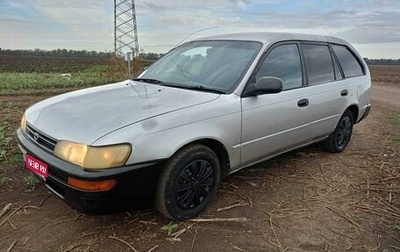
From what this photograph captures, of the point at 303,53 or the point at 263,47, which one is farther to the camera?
the point at 303,53

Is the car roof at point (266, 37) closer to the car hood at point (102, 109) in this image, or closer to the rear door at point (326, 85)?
the rear door at point (326, 85)

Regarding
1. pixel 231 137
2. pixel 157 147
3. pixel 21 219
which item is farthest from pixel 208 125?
pixel 21 219

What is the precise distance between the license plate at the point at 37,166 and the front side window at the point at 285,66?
212cm

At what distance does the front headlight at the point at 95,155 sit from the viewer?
242 centimetres

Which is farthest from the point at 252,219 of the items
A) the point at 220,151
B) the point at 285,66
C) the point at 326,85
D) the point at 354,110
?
the point at 354,110

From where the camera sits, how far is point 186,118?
2.85 metres

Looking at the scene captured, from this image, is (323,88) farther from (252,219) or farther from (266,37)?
(252,219)

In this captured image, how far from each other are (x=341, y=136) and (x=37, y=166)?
4.12 m

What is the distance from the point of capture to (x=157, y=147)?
8.64ft

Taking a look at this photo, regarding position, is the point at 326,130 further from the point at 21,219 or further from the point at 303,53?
the point at 21,219

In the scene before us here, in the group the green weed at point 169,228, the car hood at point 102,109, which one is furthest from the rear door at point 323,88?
the green weed at point 169,228

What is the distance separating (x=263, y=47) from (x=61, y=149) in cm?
224

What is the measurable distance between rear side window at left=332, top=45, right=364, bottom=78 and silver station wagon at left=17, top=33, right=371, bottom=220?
0.30 metres

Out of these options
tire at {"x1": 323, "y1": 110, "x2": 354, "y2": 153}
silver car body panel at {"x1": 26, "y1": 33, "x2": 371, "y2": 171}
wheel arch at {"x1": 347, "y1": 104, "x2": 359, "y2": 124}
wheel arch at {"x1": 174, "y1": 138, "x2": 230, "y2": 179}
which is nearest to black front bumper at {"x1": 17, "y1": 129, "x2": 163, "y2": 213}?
silver car body panel at {"x1": 26, "y1": 33, "x2": 371, "y2": 171}
